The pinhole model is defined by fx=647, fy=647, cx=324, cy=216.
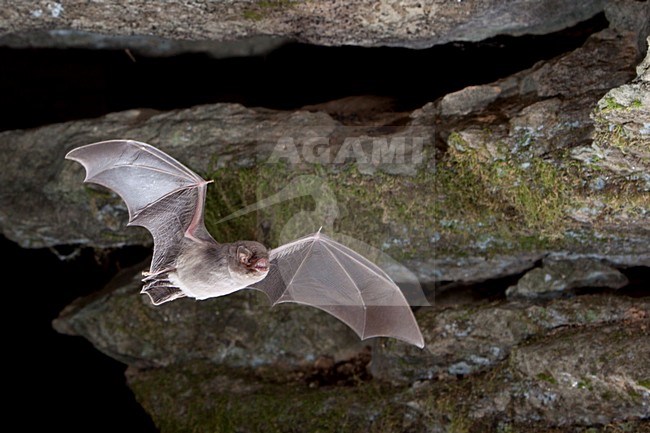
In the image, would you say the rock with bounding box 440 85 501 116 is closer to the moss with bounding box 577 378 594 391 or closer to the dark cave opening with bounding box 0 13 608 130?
the dark cave opening with bounding box 0 13 608 130

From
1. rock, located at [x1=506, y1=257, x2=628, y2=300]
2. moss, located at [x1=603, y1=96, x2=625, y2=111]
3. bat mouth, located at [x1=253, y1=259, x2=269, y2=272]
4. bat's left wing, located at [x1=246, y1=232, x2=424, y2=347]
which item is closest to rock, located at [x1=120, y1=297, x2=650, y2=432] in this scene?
rock, located at [x1=506, y1=257, x2=628, y2=300]

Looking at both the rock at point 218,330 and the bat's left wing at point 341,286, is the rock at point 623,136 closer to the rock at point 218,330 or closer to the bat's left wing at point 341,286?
the bat's left wing at point 341,286

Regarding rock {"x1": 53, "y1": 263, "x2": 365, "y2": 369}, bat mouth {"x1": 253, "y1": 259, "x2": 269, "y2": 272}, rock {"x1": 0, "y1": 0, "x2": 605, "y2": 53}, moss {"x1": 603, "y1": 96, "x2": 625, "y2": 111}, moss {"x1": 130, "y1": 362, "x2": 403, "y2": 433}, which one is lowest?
moss {"x1": 130, "y1": 362, "x2": 403, "y2": 433}

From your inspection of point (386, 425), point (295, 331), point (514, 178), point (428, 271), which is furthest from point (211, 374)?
point (514, 178)

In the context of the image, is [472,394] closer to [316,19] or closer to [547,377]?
[547,377]

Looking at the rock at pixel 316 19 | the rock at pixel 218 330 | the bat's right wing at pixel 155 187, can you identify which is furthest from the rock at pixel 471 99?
the rock at pixel 218 330

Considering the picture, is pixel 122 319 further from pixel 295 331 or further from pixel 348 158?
pixel 348 158

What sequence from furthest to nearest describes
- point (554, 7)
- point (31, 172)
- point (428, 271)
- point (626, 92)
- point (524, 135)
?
1. point (31, 172)
2. point (428, 271)
3. point (554, 7)
4. point (524, 135)
5. point (626, 92)

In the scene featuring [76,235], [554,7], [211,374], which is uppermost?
[554,7]
